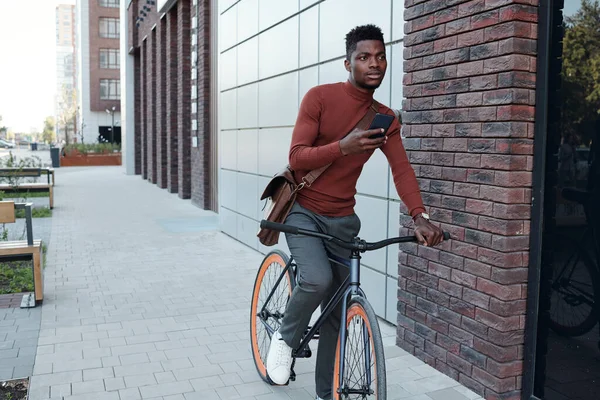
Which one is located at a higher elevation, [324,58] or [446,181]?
[324,58]

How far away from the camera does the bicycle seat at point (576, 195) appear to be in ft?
12.0

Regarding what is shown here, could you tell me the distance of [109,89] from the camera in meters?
70.3

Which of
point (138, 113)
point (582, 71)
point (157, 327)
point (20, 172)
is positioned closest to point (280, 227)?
point (582, 71)

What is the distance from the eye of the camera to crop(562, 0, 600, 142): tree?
11.9 ft

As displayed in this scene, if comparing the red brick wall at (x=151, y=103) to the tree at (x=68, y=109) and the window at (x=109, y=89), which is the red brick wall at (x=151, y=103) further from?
the tree at (x=68, y=109)

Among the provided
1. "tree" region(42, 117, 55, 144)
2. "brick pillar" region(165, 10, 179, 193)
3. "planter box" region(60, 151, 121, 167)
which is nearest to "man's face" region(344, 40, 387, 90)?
"brick pillar" region(165, 10, 179, 193)

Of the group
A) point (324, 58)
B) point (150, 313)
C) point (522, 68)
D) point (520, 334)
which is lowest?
point (150, 313)

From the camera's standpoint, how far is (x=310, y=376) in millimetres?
4621

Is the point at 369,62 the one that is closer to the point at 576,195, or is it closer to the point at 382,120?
the point at 382,120

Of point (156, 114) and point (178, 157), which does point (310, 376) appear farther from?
point (156, 114)

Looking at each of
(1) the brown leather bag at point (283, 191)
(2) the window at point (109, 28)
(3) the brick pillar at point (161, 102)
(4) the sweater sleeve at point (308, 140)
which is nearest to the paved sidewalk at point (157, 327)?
(1) the brown leather bag at point (283, 191)

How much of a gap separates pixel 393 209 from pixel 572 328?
2.22 meters

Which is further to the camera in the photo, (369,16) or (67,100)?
(67,100)

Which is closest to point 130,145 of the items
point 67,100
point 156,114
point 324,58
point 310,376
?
point 156,114
